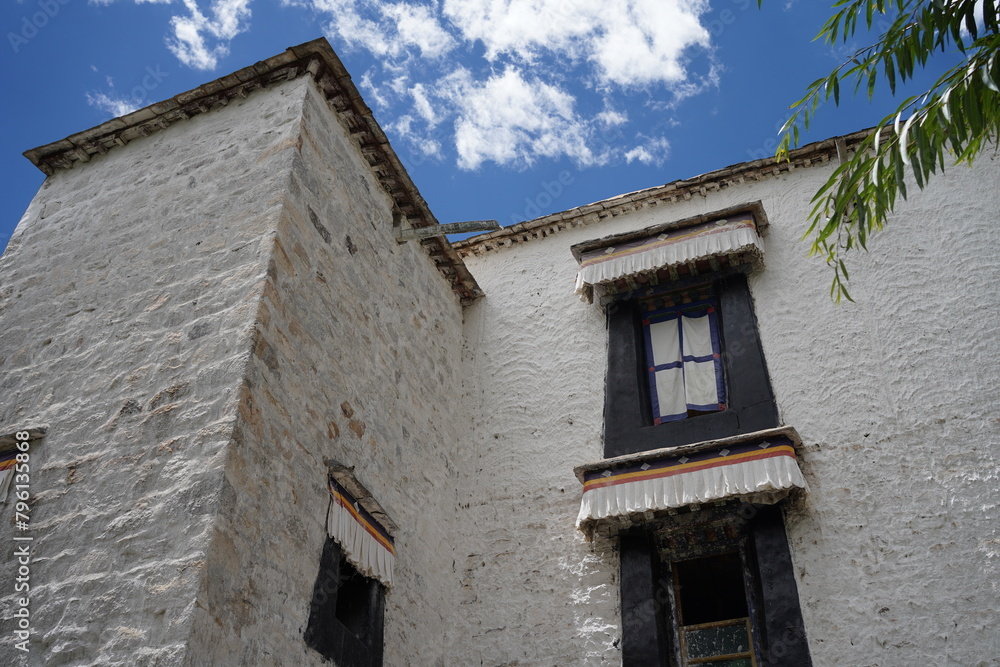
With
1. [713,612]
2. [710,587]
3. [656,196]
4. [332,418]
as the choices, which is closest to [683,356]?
[710,587]

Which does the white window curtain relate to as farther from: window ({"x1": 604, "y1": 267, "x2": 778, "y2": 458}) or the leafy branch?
the leafy branch

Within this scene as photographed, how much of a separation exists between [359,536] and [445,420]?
190 centimetres

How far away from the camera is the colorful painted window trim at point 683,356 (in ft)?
22.7

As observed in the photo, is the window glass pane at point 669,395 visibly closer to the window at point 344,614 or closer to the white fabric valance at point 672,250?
the white fabric valance at point 672,250

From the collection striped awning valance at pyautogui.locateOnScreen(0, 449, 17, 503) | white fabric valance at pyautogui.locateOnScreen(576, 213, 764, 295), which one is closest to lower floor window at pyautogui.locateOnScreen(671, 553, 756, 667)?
white fabric valance at pyautogui.locateOnScreen(576, 213, 764, 295)

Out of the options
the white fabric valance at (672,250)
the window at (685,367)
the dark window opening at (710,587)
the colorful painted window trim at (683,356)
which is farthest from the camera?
the white fabric valance at (672,250)

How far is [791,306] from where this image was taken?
23.5 feet

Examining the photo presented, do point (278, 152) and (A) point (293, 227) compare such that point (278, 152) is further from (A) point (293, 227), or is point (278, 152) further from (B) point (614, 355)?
(B) point (614, 355)

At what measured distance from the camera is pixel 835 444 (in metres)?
6.23

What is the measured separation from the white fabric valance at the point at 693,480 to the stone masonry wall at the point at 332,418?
129 centimetres

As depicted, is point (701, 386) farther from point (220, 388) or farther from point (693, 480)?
point (220, 388)

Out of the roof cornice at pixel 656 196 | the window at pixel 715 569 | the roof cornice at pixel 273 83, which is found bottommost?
the window at pixel 715 569

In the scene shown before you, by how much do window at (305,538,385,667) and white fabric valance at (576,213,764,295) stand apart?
131 inches

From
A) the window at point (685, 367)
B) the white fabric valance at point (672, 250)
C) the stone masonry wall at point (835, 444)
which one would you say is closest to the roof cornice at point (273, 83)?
the white fabric valance at point (672, 250)
